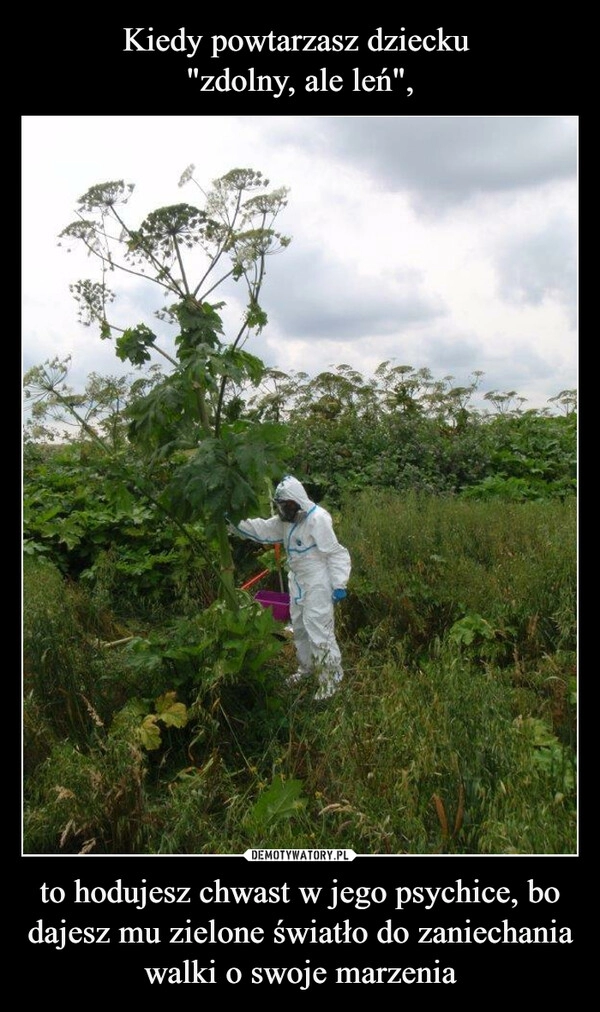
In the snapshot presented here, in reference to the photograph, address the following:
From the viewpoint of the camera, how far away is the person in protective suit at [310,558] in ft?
19.0

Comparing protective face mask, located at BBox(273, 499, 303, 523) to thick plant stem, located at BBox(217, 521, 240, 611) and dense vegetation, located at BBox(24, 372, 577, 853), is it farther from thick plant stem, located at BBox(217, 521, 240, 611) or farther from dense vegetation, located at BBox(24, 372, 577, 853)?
thick plant stem, located at BBox(217, 521, 240, 611)

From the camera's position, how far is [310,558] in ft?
19.5

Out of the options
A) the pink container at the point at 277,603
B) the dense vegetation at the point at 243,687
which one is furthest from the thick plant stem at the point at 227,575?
the pink container at the point at 277,603

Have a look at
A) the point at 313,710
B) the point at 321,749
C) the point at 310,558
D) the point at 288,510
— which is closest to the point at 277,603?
the point at 310,558

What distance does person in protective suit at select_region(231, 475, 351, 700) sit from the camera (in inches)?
229

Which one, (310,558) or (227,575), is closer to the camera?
(227,575)

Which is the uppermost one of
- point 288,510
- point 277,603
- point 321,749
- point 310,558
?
point 288,510

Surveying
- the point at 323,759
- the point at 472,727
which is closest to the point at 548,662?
the point at 472,727

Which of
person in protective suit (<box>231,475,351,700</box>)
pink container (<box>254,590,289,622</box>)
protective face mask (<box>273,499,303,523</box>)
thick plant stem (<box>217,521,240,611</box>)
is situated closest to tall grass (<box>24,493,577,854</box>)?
thick plant stem (<box>217,521,240,611</box>)

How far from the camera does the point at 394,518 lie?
8.16m

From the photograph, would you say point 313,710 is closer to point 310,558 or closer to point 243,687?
point 243,687

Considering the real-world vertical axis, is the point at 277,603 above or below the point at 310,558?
below
